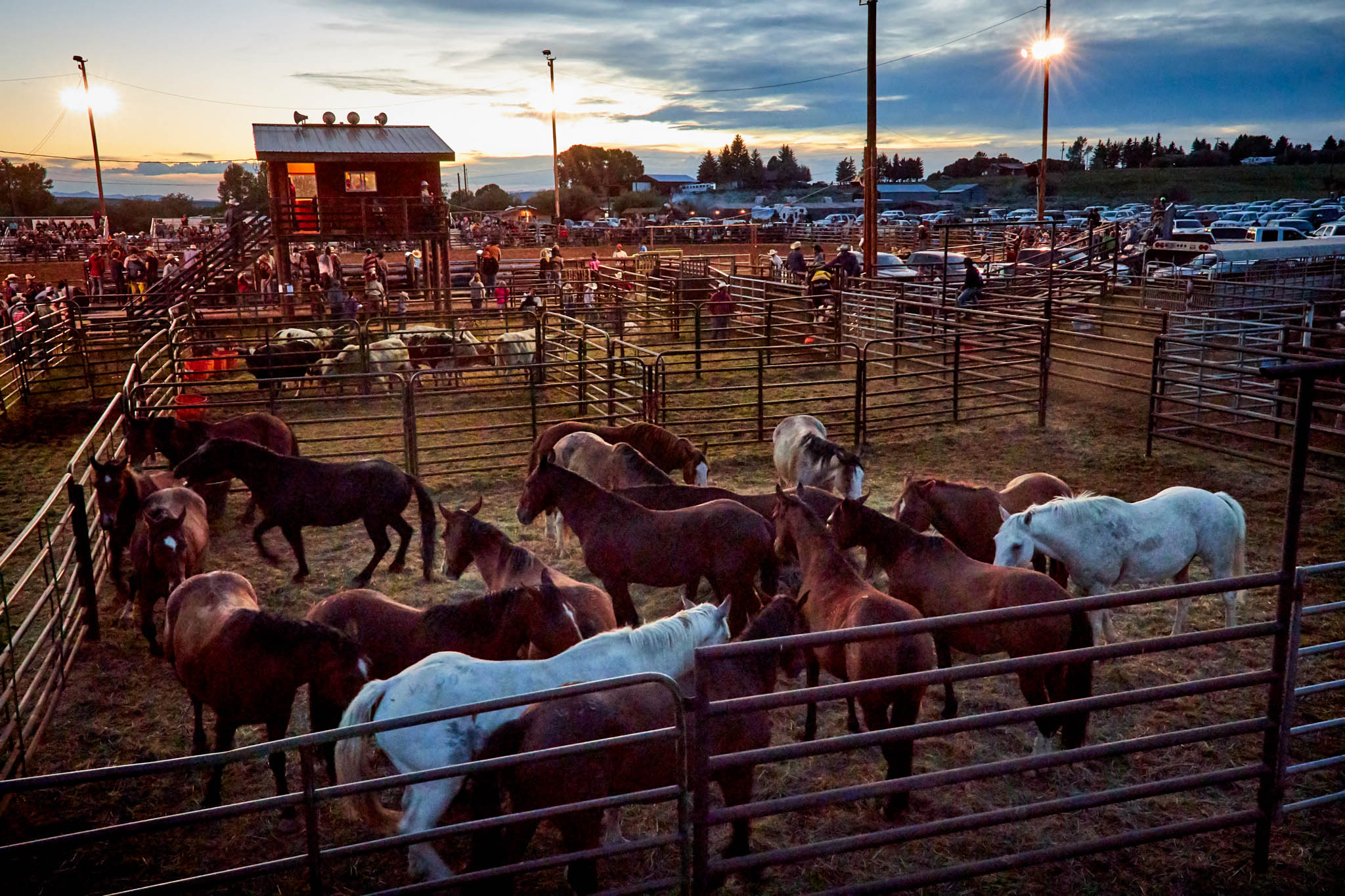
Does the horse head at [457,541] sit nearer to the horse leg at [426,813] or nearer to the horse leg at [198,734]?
the horse leg at [198,734]

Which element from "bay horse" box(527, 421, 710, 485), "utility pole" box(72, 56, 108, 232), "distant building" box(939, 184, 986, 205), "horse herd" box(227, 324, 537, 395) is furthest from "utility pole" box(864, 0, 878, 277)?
"distant building" box(939, 184, 986, 205)

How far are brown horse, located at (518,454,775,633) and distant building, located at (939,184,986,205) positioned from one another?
81393 millimetres

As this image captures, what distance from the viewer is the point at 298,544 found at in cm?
734

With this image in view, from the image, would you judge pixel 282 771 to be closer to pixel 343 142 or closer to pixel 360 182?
pixel 360 182

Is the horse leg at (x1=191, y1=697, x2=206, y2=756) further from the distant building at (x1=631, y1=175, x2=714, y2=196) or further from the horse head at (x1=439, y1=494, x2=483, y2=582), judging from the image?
the distant building at (x1=631, y1=175, x2=714, y2=196)

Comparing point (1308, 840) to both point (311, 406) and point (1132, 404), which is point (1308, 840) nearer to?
point (1132, 404)

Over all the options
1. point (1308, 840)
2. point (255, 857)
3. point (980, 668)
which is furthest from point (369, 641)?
point (1308, 840)

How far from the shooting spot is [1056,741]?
501cm

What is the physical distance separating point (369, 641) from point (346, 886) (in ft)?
4.21

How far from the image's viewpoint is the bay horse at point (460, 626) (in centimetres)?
463

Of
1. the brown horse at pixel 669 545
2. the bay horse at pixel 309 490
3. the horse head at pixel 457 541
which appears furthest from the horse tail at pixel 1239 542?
the bay horse at pixel 309 490

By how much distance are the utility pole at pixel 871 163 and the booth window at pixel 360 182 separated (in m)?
13.1

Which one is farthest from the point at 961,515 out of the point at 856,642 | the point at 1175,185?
the point at 1175,185

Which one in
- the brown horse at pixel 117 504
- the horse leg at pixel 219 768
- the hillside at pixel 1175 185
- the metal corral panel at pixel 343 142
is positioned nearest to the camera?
the horse leg at pixel 219 768
